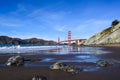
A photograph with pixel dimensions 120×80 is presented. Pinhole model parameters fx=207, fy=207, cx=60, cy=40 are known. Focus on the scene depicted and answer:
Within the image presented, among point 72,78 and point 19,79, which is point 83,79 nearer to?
point 72,78

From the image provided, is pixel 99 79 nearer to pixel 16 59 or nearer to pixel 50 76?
pixel 50 76

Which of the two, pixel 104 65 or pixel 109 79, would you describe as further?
pixel 104 65

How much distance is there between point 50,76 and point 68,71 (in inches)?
61.7

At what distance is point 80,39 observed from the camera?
154 meters

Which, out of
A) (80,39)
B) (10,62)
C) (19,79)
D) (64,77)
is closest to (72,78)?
(64,77)

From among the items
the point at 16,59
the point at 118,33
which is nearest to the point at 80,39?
the point at 118,33

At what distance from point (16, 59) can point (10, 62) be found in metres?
0.60

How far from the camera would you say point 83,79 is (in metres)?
10.1

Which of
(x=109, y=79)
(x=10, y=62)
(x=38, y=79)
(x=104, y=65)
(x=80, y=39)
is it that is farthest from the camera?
(x=80, y=39)

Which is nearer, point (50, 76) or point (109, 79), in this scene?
point (109, 79)

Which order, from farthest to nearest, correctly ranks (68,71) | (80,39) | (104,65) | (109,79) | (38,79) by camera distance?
1. (80,39)
2. (104,65)
3. (68,71)
4. (109,79)
5. (38,79)

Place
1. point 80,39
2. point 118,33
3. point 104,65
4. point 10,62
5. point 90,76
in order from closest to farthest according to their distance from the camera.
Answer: point 90,76, point 104,65, point 10,62, point 118,33, point 80,39

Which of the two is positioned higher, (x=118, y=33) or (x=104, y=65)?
(x=118, y=33)

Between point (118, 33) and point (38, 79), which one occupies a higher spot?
point (118, 33)
